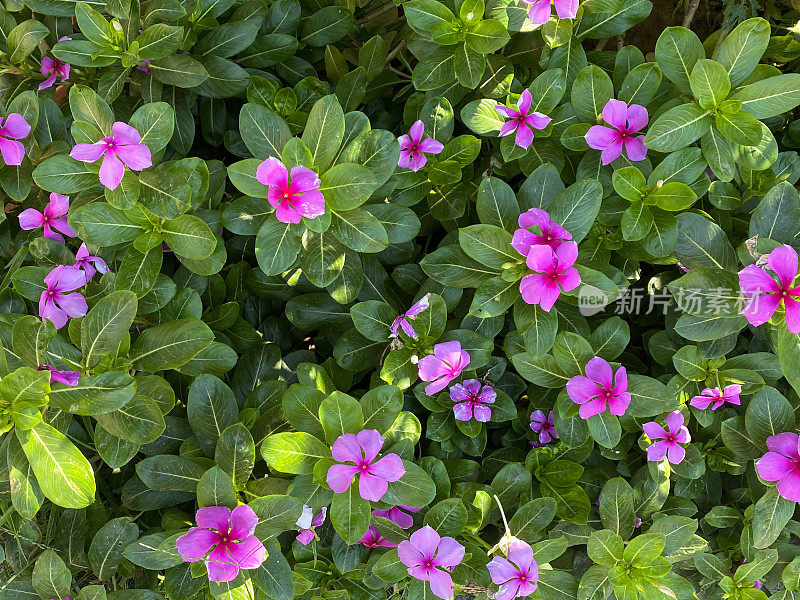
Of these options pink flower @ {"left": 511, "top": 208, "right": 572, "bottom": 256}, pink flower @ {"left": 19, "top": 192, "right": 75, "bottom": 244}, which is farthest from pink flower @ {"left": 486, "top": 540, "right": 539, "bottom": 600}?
pink flower @ {"left": 19, "top": 192, "right": 75, "bottom": 244}

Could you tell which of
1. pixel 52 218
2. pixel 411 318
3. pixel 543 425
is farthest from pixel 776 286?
pixel 52 218

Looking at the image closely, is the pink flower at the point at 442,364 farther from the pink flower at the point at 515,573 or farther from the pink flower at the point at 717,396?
the pink flower at the point at 717,396

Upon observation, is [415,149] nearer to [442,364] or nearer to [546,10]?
[546,10]

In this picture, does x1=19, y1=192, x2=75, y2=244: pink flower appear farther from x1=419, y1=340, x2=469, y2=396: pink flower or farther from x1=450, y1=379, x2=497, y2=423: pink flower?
x1=450, y1=379, x2=497, y2=423: pink flower

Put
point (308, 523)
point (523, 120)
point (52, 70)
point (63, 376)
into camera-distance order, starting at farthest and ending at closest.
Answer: point (52, 70) → point (523, 120) → point (308, 523) → point (63, 376)

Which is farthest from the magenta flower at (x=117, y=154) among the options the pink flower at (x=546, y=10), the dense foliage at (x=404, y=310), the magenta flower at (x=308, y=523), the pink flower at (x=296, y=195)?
the pink flower at (x=546, y=10)

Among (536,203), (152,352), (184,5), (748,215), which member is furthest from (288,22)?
(748,215)
